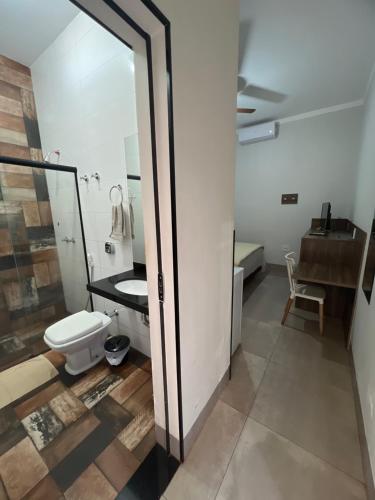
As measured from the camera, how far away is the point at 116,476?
1074 mm

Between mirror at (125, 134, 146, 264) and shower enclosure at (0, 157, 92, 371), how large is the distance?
78 cm

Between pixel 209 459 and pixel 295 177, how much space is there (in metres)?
4.26

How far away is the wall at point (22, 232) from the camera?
2.03m

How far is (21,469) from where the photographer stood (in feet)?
3.63

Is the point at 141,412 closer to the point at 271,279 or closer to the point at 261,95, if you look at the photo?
the point at 271,279

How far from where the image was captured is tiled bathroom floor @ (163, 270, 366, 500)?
40.6 inches

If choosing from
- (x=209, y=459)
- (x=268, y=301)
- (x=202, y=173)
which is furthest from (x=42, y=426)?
(x=268, y=301)

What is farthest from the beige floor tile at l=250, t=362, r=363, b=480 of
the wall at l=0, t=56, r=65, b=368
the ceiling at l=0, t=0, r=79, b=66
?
the ceiling at l=0, t=0, r=79, b=66

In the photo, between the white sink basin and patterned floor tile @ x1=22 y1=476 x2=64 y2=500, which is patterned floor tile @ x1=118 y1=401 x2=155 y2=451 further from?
the white sink basin

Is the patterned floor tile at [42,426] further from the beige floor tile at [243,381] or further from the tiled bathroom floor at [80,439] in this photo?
the beige floor tile at [243,381]

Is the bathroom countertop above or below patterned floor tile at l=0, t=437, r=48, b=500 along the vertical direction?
above

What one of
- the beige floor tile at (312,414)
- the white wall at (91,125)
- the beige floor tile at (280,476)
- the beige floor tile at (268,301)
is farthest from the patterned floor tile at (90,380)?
the beige floor tile at (268,301)

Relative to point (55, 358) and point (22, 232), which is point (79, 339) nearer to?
point (55, 358)

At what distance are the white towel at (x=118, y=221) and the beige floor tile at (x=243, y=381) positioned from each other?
1558 millimetres
